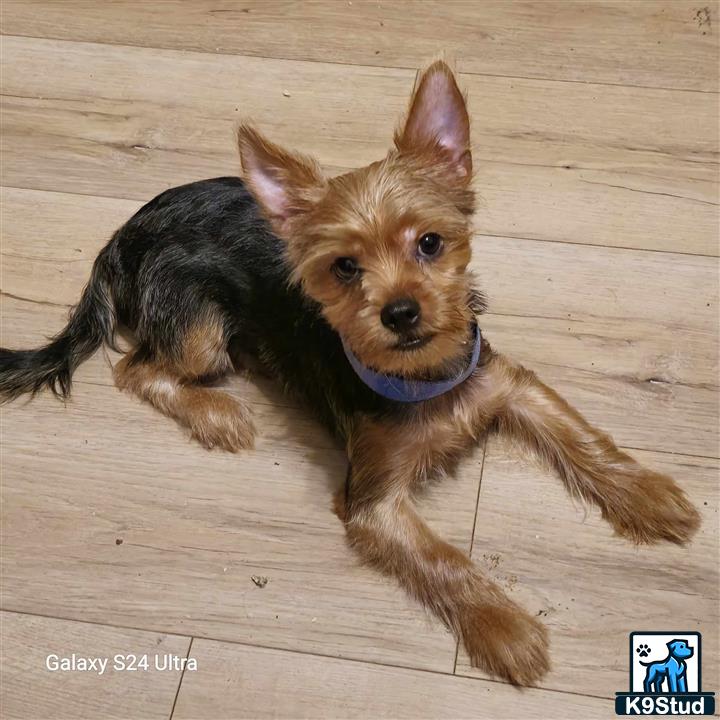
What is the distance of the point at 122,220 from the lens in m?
2.90

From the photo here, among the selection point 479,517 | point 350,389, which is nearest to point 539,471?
point 479,517

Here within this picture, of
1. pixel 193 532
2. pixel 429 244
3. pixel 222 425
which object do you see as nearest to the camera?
pixel 429 244

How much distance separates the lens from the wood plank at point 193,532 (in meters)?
2.17

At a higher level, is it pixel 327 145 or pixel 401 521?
pixel 327 145

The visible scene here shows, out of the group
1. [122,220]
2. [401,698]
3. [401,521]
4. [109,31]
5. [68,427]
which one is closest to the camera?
[401,698]

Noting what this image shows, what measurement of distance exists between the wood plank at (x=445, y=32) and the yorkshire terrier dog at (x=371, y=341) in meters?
1.12

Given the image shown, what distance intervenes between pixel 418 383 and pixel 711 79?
1.73 meters

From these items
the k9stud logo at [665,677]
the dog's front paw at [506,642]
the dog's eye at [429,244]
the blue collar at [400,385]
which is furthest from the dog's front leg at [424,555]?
the dog's eye at [429,244]

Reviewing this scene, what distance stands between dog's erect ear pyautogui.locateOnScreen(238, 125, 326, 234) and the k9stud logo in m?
1.25

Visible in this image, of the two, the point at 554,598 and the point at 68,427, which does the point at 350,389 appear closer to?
the point at 554,598

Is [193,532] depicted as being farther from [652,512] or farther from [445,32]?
[445,32]

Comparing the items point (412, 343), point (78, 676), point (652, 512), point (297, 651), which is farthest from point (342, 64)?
point (78, 676)

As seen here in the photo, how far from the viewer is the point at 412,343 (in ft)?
6.17

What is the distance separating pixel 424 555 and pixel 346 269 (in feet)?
2.35
